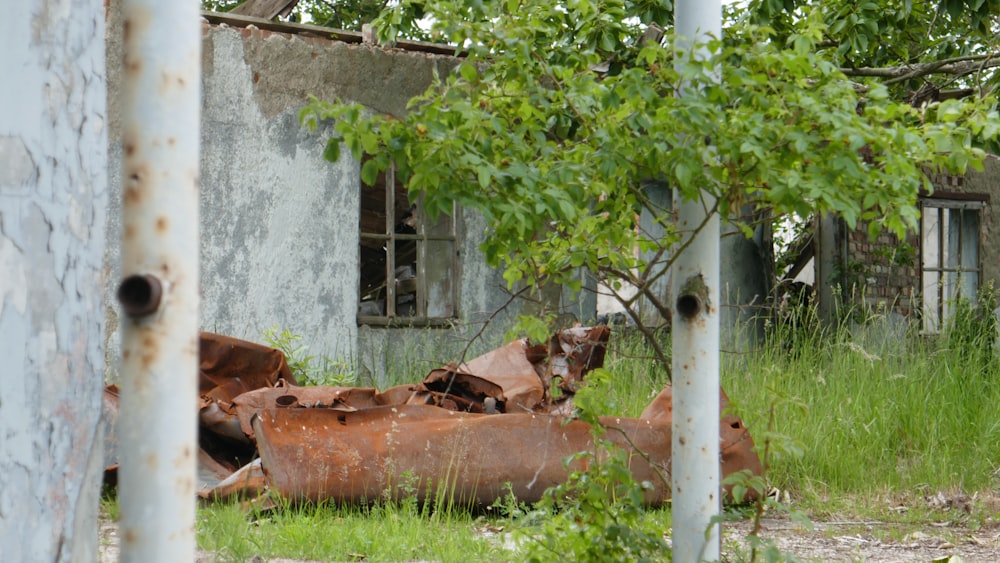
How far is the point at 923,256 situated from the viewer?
34.3 ft

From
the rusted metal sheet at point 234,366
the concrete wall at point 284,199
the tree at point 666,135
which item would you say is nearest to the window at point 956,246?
the concrete wall at point 284,199

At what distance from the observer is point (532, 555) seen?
272cm

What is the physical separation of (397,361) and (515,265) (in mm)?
4811

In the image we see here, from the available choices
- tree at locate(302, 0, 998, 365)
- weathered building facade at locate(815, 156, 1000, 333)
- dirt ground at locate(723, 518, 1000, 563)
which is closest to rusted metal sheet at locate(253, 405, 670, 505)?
dirt ground at locate(723, 518, 1000, 563)

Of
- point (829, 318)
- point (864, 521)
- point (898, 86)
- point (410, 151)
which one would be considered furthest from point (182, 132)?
point (829, 318)

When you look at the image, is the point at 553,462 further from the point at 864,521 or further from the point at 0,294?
the point at 0,294

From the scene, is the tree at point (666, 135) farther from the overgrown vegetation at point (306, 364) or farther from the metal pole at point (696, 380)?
the overgrown vegetation at point (306, 364)

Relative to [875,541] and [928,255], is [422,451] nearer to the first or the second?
[875,541]

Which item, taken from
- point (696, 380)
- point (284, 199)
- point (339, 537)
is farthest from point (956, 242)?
point (696, 380)

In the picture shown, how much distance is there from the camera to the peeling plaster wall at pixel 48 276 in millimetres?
1413

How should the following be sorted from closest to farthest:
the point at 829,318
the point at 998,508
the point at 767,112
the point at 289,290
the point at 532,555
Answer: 1. the point at 767,112
2. the point at 532,555
3. the point at 998,508
4. the point at 289,290
5. the point at 829,318

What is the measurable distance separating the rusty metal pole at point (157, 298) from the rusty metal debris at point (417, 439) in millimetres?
2393

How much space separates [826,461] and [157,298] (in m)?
4.51

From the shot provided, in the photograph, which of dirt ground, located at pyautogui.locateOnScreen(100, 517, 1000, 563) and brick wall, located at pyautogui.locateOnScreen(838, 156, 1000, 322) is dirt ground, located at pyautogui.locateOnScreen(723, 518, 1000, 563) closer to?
dirt ground, located at pyautogui.locateOnScreen(100, 517, 1000, 563)
